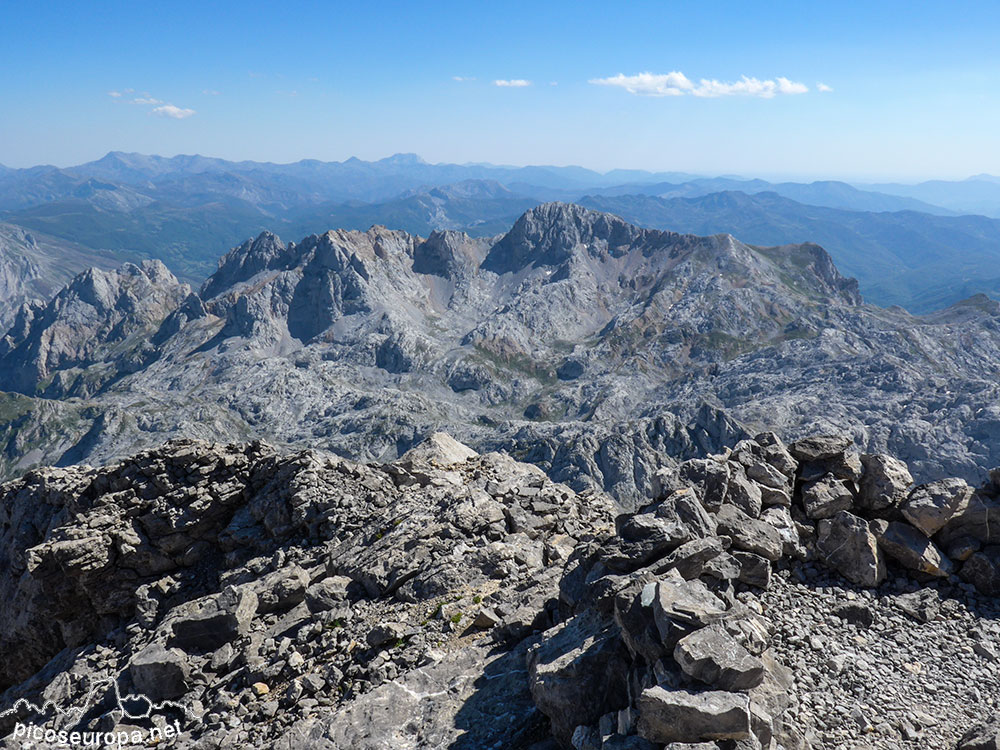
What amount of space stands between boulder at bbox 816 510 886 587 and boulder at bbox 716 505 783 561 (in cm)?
231

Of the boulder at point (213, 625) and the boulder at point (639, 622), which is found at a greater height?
the boulder at point (639, 622)

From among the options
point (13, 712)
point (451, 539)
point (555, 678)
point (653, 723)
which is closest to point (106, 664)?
point (13, 712)

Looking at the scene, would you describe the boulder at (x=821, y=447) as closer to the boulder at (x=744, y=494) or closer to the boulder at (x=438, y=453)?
the boulder at (x=744, y=494)

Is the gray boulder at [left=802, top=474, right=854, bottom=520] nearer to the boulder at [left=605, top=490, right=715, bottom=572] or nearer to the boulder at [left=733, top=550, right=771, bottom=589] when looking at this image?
the boulder at [left=733, top=550, right=771, bottom=589]

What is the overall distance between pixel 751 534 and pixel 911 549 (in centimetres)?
640

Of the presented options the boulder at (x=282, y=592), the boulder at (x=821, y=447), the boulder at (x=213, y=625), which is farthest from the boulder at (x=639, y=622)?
the boulder at (x=213, y=625)

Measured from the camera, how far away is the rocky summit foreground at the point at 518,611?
51.0 ft

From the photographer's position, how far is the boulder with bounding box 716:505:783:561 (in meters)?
21.2

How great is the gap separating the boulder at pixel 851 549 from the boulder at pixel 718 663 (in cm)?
1013

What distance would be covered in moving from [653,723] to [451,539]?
17250 mm

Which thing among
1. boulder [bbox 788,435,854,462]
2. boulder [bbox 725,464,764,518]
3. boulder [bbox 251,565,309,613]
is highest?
boulder [bbox 788,435,854,462]

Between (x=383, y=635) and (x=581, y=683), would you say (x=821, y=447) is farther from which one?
(x=383, y=635)

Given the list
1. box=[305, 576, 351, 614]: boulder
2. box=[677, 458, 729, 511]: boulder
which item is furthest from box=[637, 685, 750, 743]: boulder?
box=[305, 576, 351, 614]: boulder

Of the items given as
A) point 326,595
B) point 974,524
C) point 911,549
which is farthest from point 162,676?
point 974,524
